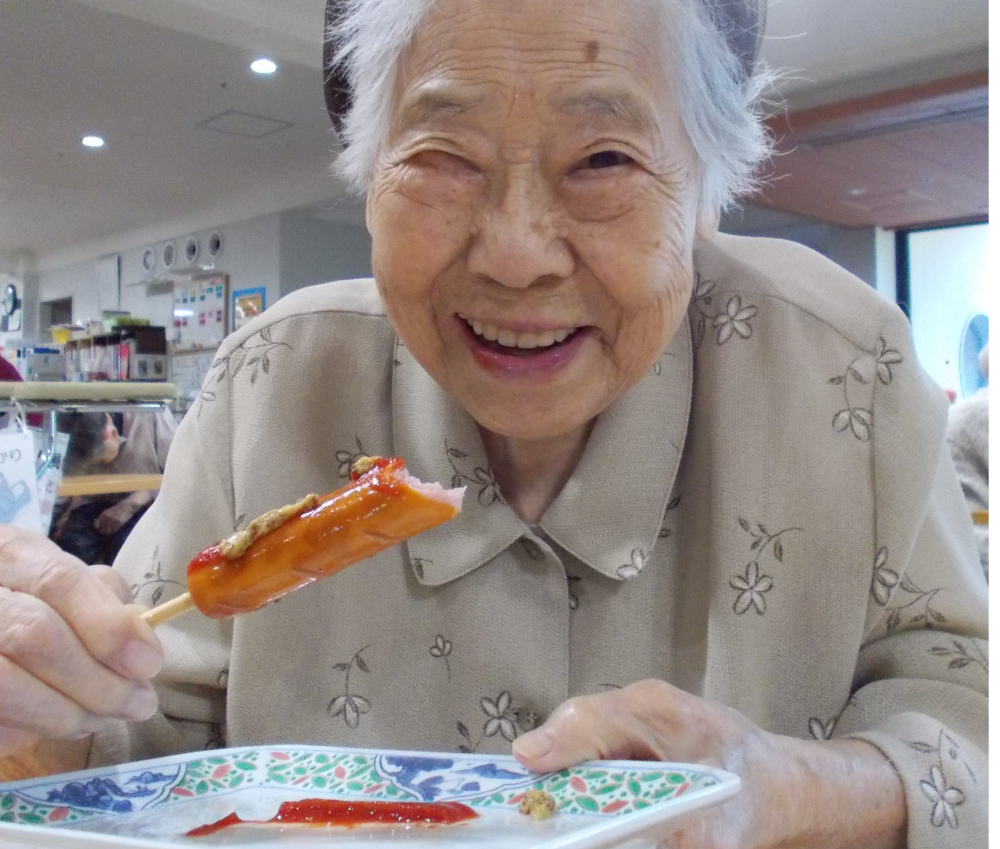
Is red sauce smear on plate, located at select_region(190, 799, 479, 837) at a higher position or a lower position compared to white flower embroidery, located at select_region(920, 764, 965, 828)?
higher

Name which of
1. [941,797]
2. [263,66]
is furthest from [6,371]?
[263,66]

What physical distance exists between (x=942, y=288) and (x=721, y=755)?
7.14 metres

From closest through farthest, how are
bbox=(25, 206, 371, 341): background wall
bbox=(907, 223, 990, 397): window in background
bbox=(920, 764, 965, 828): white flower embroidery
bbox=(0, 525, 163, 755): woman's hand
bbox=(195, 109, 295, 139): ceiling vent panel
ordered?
bbox=(0, 525, 163, 755): woman's hand
bbox=(920, 764, 965, 828): white flower embroidery
bbox=(195, 109, 295, 139): ceiling vent panel
bbox=(907, 223, 990, 397): window in background
bbox=(25, 206, 371, 341): background wall

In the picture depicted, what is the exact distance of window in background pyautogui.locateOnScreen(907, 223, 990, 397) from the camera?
6422 mm

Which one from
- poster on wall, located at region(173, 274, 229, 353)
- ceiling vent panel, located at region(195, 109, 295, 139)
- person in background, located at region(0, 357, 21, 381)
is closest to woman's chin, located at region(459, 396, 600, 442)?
person in background, located at region(0, 357, 21, 381)

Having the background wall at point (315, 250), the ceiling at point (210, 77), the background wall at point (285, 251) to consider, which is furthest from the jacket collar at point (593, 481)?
the background wall at point (315, 250)

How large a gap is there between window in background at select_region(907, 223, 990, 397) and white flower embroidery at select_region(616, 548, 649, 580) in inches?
245

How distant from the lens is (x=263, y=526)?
676mm

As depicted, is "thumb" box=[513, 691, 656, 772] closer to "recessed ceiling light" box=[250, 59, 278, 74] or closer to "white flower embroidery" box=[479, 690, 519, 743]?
"white flower embroidery" box=[479, 690, 519, 743]

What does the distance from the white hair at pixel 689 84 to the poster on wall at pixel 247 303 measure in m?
6.76

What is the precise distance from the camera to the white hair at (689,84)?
84 centimetres

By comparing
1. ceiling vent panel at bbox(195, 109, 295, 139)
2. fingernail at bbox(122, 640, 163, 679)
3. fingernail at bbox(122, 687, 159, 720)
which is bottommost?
fingernail at bbox(122, 687, 159, 720)

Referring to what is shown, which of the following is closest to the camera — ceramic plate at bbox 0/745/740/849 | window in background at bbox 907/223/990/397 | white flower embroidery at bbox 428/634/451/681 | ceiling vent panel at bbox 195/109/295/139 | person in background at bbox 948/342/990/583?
ceramic plate at bbox 0/745/740/849

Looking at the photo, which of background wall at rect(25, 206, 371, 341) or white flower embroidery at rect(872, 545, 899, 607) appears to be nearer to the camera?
white flower embroidery at rect(872, 545, 899, 607)
